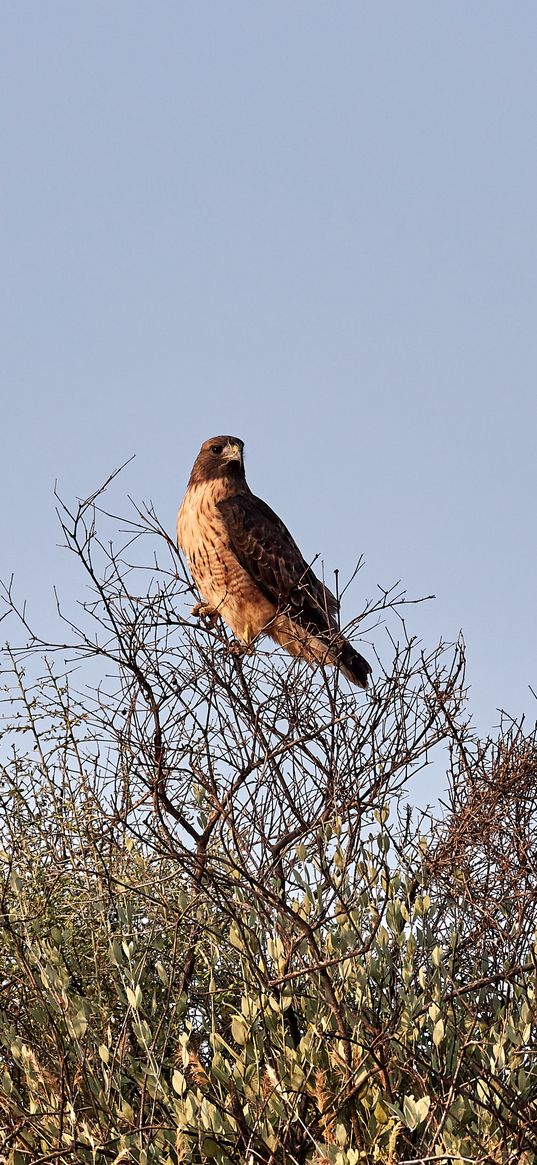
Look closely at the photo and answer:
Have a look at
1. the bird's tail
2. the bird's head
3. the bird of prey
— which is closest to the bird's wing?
the bird of prey

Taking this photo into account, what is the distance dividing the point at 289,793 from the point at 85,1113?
1266 millimetres

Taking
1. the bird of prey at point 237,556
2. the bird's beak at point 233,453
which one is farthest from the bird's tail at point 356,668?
the bird's beak at point 233,453

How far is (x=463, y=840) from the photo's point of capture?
511 cm

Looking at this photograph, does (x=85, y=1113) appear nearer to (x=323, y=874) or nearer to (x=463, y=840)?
(x=323, y=874)

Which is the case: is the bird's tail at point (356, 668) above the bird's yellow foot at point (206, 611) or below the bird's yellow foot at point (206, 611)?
below

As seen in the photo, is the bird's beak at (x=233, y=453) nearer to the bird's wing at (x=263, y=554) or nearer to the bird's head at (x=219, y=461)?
the bird's head at (x=219, y=461)

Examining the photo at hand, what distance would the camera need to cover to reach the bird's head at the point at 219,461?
852 centimetres

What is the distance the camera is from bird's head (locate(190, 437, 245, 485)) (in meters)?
8.52

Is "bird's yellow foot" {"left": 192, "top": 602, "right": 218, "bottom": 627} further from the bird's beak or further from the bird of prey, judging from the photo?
the bird's beak

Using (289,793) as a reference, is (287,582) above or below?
above

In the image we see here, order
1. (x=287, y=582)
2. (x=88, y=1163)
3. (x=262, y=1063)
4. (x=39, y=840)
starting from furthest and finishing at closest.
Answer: (x=287, y=582), (x=39, y=840), (x=262, y=1063), (x=88, y=1163)

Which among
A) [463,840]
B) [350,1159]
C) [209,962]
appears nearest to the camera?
[350,1159]

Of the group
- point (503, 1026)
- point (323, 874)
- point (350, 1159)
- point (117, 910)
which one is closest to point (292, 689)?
point (323, 874)

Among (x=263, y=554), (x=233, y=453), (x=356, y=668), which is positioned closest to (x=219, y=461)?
(x=233, y=453)
